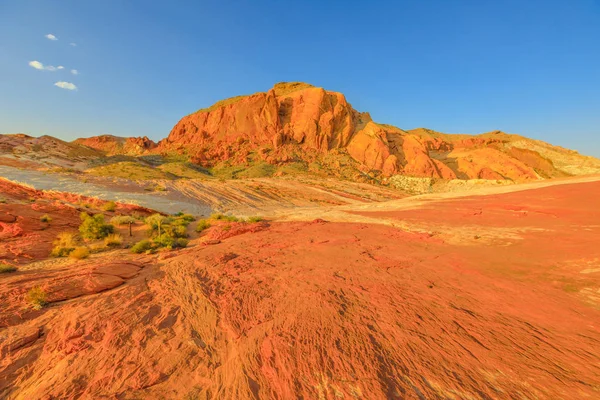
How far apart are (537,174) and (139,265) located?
228ft

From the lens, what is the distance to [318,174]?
4756 cm

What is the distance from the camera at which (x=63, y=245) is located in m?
9.62

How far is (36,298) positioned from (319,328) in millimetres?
5411

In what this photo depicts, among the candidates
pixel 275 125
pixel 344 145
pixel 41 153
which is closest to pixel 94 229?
pixel 344 145

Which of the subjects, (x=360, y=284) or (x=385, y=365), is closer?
(x=385, y=365)

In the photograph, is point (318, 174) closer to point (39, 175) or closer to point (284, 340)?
point (39, 175)

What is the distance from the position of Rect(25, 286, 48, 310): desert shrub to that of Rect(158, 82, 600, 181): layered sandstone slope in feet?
158

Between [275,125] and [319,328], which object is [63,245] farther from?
[275,125]

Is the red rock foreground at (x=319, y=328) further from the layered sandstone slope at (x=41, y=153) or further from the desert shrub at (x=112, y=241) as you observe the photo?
the layered sandstone slope at (x=41, y=153)

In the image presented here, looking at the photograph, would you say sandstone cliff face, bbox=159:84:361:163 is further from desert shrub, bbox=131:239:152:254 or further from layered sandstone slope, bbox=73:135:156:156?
desert shrub, bbox=131:239:152:254

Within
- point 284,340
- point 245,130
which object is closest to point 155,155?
point 245,130

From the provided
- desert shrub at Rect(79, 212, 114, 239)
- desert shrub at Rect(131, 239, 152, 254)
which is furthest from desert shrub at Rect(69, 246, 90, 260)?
desert shrub at Rect(79, 212, 114, 239)

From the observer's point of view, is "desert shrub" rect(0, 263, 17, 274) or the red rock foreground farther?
"desert shrub" rect(0, 263, 17, 274)

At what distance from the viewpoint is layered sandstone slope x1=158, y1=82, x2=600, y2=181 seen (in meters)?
52.9
